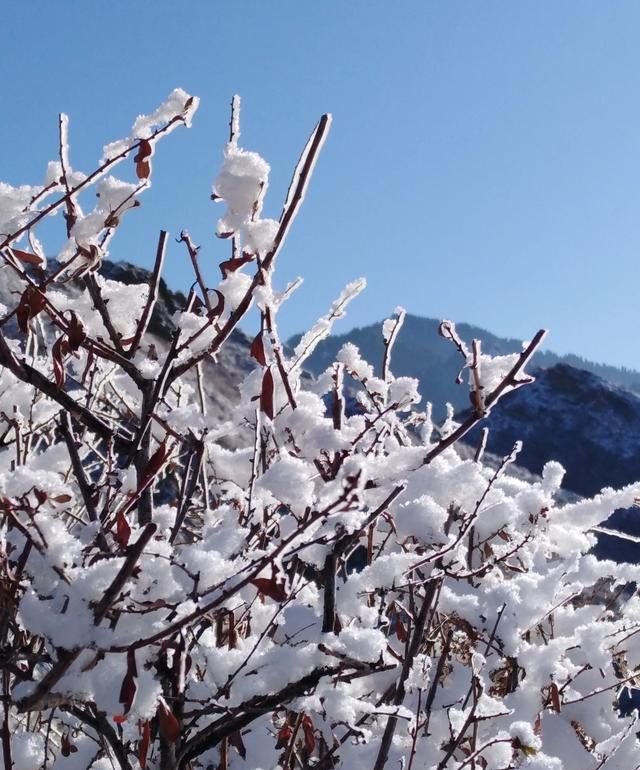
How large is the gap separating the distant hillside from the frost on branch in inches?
1829

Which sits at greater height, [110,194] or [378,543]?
[110,194]

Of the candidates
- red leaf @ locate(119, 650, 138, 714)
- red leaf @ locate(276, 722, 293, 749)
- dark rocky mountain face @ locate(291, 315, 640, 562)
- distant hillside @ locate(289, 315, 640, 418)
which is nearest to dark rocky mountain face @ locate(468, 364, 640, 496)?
dark rocky mountain face @ locate(291, 315, 640, 562)

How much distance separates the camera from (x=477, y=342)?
1.04 meters

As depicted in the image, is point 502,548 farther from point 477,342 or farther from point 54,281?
point 54,281

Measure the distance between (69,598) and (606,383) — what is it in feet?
73.7

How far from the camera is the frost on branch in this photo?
3.36 feet

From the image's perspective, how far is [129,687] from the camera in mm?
941

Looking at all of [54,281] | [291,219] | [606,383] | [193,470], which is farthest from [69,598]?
[606,383]

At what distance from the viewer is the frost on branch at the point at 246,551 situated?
1023 mm

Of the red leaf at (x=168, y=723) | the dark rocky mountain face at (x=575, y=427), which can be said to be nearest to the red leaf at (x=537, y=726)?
the red leaf at (x=168, y=723)

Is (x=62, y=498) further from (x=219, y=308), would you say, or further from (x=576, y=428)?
(x=576, y=428)

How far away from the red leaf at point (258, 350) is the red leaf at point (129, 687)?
0.46 metres

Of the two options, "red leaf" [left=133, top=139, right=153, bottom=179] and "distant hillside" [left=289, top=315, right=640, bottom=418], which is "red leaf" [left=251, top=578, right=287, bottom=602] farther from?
"distant hillside" [left=289, top=315, right=640, bottom=418]

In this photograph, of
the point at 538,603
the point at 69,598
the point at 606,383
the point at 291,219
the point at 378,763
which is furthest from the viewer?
the point at 606,383
